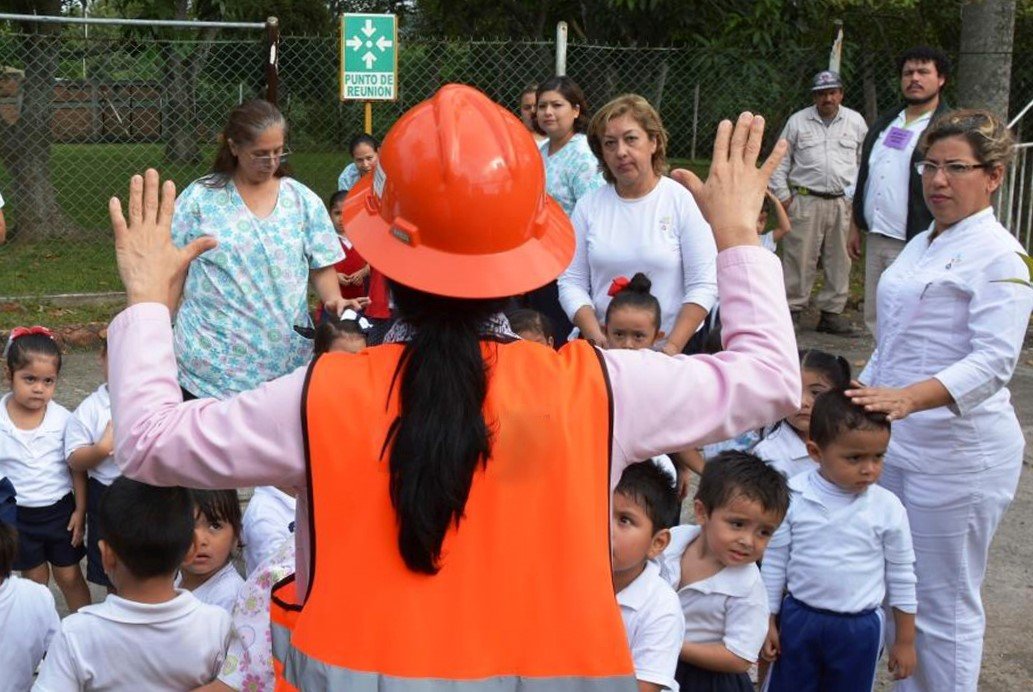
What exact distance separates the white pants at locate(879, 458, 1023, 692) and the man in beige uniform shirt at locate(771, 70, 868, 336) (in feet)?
20.7

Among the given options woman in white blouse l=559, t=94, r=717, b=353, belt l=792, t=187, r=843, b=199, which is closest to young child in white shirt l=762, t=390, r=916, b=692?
woman in white blouse l=559, t=94, r=717, b=353

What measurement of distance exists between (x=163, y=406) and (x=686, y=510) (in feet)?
14.5

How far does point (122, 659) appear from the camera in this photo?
2.96 m

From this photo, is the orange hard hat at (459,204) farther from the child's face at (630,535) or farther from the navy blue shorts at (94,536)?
the navy blue shorts at (94,536)

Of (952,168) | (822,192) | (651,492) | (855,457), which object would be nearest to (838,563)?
(855,457)

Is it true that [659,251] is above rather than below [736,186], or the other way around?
below

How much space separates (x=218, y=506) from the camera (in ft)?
12.2

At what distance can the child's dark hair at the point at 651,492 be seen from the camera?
322 cm

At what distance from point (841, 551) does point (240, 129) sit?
257 centimetres

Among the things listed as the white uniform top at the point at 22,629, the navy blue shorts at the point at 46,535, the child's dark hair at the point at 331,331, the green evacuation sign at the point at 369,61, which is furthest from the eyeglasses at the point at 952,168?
the green evacuation sign at the point at 369,61

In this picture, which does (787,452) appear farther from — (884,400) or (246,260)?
(246,260)

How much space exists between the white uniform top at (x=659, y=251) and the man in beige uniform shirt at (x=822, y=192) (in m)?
5.16

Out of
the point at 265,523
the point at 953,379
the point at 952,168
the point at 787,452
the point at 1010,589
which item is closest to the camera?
the point at 953,379

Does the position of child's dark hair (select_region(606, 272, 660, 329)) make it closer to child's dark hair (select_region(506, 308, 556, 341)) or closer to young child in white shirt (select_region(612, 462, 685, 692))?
child's dark hair (select_region(506, 308, 556, 341))
